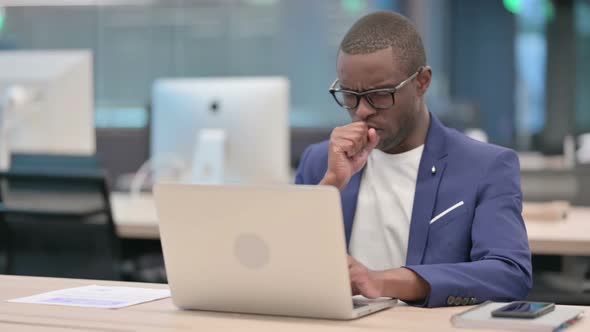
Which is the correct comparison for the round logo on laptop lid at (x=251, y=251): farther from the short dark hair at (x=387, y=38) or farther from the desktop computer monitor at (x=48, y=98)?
the desktop computer monitor at (x=48, y=98)

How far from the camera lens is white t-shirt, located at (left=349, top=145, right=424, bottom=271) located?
2.36 metres

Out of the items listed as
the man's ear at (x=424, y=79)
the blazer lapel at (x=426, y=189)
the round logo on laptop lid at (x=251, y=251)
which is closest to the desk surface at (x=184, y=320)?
the round logo on laptop lid at (x=251, y=251)

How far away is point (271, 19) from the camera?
8195 millimetres

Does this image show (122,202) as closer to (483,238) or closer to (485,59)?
(483,238)

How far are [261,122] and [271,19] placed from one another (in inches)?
175

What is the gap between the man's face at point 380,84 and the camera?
2.22 metres

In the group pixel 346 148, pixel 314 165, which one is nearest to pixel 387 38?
pixel 346 148

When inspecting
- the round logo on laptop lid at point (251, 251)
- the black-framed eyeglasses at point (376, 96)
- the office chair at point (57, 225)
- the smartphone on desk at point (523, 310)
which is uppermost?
the black-framed eyeglasses at point (376, 96)

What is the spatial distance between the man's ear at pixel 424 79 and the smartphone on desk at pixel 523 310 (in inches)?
28.2


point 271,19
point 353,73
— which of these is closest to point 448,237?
point 353,73

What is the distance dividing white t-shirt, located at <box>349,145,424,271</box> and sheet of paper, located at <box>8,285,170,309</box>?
0.52 m

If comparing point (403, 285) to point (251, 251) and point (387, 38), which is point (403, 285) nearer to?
point (251, 251)

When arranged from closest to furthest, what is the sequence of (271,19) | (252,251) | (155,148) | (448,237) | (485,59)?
(252,251)
(448,237)
(155,148)
(271,19)
(485,59)

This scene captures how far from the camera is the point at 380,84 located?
222 cm
